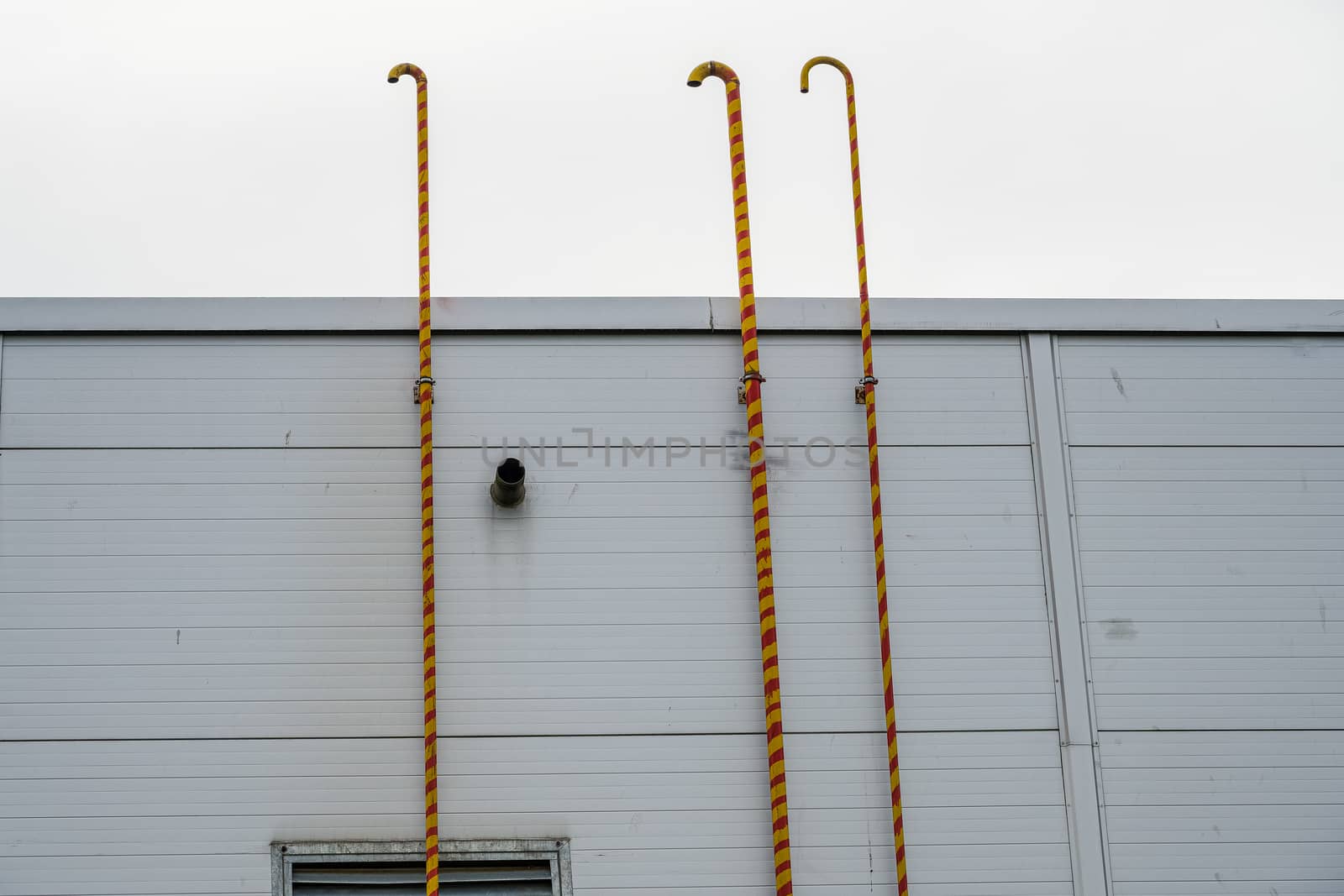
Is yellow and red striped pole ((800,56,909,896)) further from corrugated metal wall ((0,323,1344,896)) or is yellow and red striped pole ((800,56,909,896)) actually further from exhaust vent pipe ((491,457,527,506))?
exhaust vent pipe ((491,457,527,506))

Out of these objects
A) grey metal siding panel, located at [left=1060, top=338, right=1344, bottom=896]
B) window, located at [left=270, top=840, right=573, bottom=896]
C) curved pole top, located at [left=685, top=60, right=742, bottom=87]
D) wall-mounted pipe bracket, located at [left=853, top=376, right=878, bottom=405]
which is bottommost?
window, located at [left=270, top=840, right=573, bottom=896]

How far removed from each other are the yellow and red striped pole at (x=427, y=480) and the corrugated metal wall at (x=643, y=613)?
23 cm

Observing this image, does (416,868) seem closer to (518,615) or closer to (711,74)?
(518,615)

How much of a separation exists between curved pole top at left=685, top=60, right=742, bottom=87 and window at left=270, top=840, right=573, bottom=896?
387cm

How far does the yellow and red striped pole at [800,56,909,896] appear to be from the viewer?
22.9 ft

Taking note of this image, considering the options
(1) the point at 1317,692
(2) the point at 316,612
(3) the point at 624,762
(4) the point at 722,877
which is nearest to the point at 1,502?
(2) the point at 316,612

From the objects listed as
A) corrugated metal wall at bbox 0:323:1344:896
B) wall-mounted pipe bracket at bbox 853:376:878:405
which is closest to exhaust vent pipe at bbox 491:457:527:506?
corrugated metal wall at bbox 0:323:1344:896

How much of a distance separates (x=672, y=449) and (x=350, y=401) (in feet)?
5.51

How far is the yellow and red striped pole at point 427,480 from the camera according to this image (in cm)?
667

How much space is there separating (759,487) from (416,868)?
2480 millimetres

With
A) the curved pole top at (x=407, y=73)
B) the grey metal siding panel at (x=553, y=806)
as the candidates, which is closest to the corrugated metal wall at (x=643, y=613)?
the grey metal siding panel at (x=553, y=806)

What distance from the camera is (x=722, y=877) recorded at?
695 centimetres

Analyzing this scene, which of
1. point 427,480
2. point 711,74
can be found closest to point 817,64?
point 711,74

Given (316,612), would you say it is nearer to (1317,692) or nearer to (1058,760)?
(1058,760)
